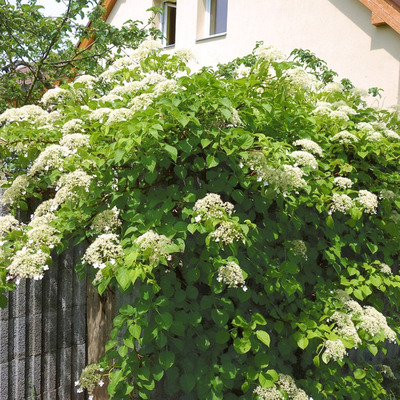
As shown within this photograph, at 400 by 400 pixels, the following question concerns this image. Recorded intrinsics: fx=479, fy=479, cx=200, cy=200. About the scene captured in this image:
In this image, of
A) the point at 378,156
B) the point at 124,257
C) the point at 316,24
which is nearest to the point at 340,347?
the point at 124,257

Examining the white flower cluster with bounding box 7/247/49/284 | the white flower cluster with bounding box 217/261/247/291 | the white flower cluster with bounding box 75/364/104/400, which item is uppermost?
the white flower cluster with bounding box 7/247/49/284

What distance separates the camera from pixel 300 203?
2.62 m

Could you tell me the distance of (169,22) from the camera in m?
10.3

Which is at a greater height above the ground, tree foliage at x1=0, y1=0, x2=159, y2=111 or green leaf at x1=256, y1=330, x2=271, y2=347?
tree foliage at x1=0, y1=0, x2=159, y2=111

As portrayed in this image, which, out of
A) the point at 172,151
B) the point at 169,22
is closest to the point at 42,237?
the point at 172,151

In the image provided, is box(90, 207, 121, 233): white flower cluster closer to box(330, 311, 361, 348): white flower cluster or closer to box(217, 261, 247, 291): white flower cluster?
box(217, 261, 247, 291): white flower cluster

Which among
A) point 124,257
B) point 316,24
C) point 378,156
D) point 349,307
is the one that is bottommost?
point 349,307

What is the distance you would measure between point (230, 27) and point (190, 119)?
23.2 feet

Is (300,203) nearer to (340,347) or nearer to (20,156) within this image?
(340,347)

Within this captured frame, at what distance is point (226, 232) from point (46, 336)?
1.31m

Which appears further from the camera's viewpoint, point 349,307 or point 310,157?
point 349,307

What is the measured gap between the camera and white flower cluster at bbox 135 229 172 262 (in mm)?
1837

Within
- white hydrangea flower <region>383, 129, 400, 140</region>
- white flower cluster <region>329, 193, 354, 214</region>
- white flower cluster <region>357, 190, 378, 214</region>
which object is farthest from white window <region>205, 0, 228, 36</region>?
white flower cluster <region>329, 193, 354, 214</region>

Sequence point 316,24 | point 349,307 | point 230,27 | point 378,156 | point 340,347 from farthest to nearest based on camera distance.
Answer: point 230,27 → point 316,24 → point 378,156 → point 349,307 → point 340,347
